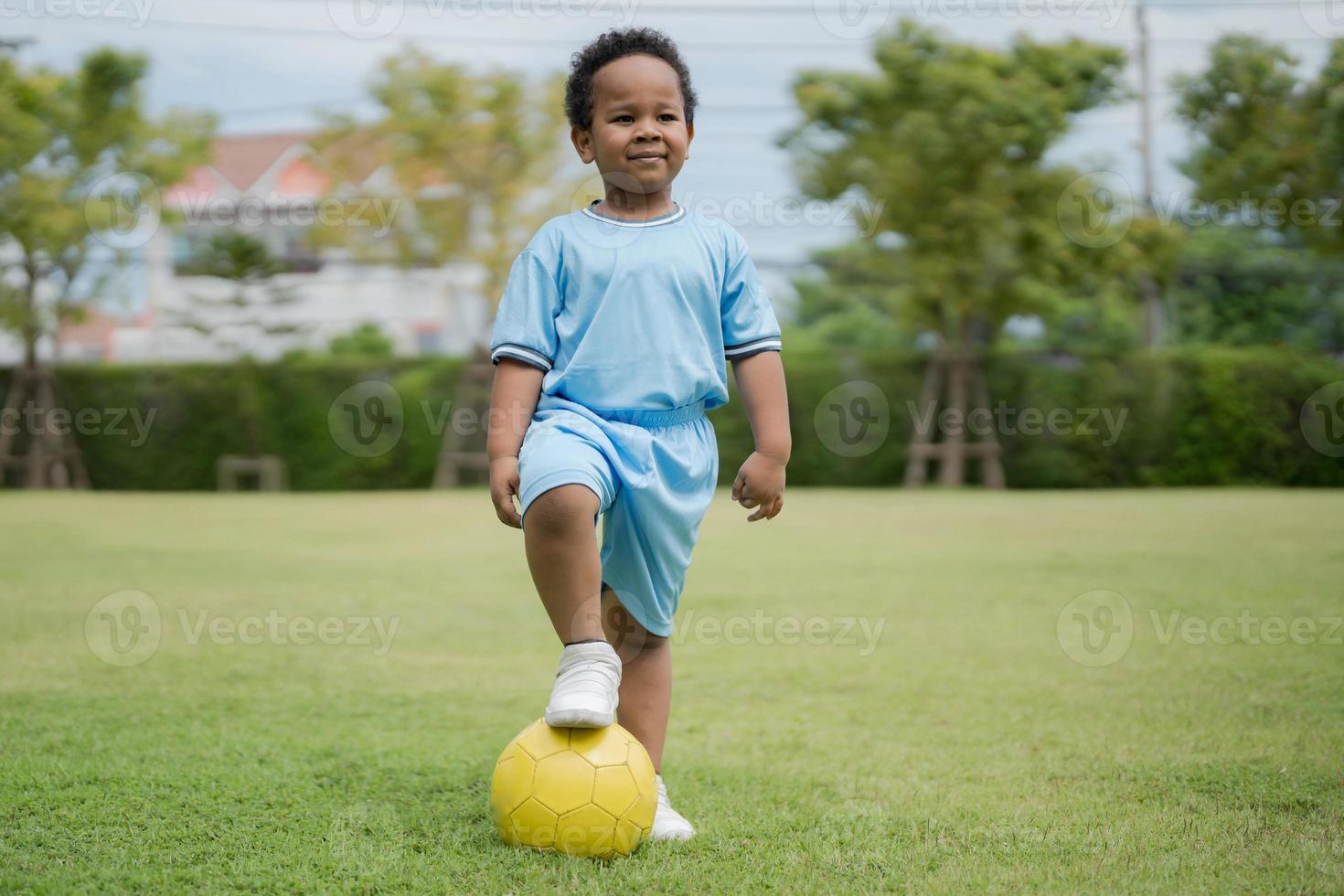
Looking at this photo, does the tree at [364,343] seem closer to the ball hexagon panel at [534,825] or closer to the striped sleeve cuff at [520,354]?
the striped sleeve cuff at [520,354]

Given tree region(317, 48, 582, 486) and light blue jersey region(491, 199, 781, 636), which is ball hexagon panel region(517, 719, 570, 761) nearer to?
light blue jersey region(491, 199, 781, 636)

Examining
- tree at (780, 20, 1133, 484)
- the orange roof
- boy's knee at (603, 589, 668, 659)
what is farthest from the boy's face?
the orange roof

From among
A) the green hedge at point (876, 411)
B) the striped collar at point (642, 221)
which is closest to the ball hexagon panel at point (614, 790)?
the striped collar at point (642, 221)

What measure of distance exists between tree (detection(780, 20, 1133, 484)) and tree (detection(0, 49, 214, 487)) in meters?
10.3

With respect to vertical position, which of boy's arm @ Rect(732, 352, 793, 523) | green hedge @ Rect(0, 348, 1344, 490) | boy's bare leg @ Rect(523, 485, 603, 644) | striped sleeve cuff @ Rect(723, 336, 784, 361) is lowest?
green hedge @ Rect(0, 348, 1344, 490)

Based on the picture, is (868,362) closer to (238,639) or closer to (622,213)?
(238,639)

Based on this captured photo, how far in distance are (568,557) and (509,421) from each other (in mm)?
361

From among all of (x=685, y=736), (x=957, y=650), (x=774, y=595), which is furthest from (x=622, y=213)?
(x=774, y=595)

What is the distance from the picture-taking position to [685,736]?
12.6 feet

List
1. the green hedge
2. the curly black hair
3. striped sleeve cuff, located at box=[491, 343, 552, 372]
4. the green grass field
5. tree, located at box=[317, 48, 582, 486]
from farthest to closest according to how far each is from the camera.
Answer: tree, located at box=[317, 48, 582, 486]
the green hedge
the curly black hair
striped sleeve cuff, located at box=[491, 343, 552, 372]
the green grass field

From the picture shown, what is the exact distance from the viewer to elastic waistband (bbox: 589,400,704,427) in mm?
2707

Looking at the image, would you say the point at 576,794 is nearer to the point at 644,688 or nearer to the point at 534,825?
the point at 534,825

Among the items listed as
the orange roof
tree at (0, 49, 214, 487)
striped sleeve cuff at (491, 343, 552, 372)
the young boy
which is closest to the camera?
the young boy

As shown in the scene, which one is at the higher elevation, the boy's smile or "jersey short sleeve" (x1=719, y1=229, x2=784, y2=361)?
the boy's smile
